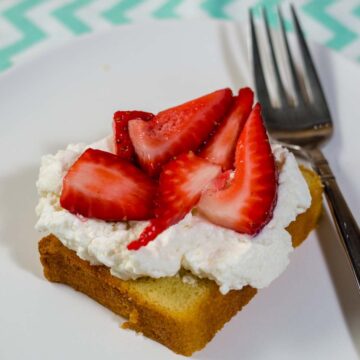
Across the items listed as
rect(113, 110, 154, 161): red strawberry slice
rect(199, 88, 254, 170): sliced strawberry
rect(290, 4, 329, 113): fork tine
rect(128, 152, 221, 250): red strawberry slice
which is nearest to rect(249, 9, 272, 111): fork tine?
rect(290, 4, 329, 113): fork tine

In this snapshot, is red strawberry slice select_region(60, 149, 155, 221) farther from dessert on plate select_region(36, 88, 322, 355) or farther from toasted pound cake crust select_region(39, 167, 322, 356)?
toasted pound cake crust select_region(39, 167, 322, 356)

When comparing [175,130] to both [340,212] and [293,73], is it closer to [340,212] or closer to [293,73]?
[340,212]

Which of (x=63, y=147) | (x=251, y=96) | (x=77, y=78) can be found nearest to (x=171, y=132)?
(x=251, y=96)

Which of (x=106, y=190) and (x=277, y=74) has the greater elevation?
(x=277, y=74)

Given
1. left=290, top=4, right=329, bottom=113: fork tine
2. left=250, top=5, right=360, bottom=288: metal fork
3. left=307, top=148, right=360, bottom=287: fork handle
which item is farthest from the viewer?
left=290, top=4, right=329, bottom=113: fork tine

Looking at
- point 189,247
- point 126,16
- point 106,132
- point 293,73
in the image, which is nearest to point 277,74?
point 293,73

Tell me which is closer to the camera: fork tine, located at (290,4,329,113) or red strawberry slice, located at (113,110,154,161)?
red strawberry slice, located at (113,110,154,161)

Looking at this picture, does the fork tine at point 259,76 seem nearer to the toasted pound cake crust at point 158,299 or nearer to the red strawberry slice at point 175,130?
the red strawberry slice at point 175,130
